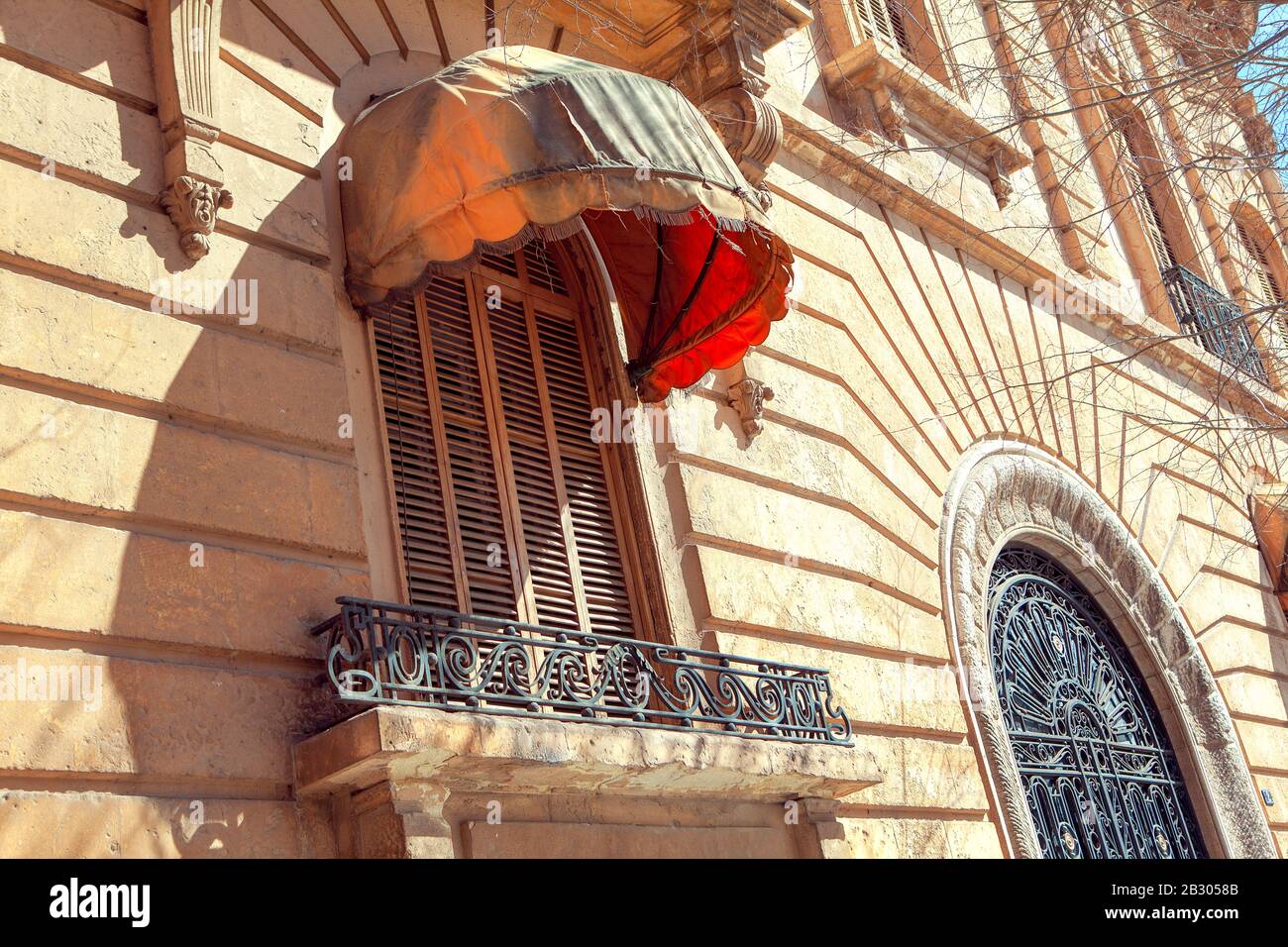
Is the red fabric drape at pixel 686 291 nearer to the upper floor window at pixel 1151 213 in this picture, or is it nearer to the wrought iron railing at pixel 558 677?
the wrought iron railing at pixel 558 677

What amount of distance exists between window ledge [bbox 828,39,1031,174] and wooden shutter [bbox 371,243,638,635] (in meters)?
4.65

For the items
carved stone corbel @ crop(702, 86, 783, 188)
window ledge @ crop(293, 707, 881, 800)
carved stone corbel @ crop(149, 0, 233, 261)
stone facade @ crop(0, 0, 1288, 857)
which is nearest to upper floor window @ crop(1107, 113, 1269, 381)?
stone facade @ crop(0, 0, 1288, 857)

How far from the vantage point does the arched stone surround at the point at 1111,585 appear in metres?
11.0

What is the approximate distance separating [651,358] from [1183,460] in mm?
8205

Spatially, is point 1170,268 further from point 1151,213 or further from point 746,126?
point 746,126

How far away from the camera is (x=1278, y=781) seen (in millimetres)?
13008

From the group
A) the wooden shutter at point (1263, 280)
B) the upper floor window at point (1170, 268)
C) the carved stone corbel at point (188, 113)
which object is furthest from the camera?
the wooden shutter at point (1263, 280)

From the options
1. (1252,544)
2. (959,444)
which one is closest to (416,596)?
(959,444)

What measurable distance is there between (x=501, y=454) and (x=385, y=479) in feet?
2.80

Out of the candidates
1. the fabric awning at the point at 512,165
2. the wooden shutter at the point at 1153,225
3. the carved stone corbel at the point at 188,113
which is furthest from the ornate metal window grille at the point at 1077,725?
the carved stone corbel at the point at 188,113

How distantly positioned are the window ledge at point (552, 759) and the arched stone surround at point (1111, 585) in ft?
10.6

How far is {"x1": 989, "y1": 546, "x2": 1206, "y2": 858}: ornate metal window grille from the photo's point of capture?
10.7 meters
